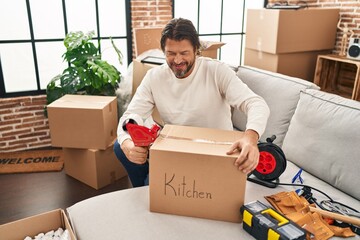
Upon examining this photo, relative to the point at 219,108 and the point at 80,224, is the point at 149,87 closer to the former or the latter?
the point at 219,108

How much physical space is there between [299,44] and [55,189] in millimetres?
2590

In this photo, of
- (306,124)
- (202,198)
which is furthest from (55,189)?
(306,124)

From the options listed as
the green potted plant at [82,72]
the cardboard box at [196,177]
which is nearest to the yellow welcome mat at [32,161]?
the green potted plant at [82,72]

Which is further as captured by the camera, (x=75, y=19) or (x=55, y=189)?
(x=75, y=19)

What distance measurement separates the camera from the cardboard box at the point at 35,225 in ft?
3.95

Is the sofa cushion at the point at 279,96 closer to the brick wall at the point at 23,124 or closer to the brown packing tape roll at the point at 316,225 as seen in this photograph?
the brown packing tape roll at the point at 316,225

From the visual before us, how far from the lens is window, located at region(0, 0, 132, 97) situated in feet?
9.48

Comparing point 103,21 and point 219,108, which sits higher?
point 103,21

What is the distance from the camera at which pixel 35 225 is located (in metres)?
1.25

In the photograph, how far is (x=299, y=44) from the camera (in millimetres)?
3170

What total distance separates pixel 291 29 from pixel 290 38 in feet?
0.28

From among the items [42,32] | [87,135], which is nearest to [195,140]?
[87,135]

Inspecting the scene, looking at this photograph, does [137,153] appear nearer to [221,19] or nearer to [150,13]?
[150,13]

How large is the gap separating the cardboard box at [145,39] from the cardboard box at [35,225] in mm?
2016
